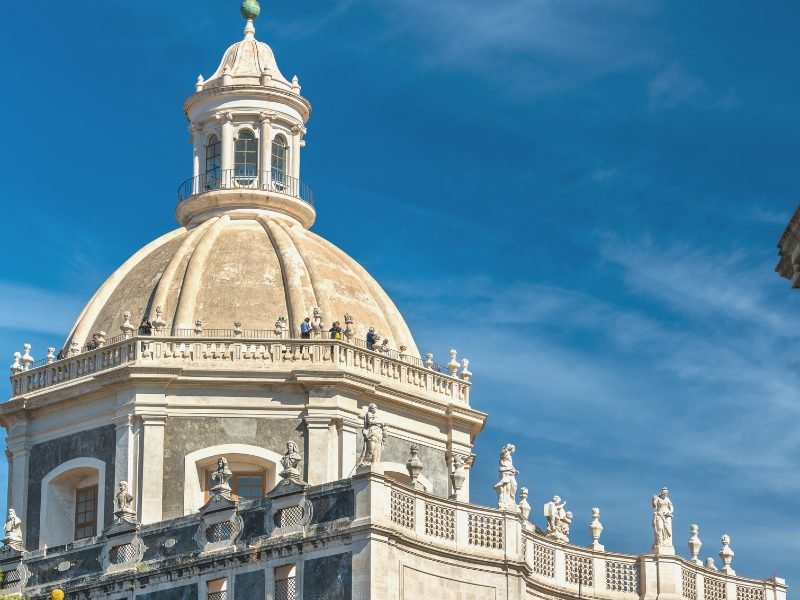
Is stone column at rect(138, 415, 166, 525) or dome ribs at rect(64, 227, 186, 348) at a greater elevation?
dome ribs at rect(64, 227, 186, 348)

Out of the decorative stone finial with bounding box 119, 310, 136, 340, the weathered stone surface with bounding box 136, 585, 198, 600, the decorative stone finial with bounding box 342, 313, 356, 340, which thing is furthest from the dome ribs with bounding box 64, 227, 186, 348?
the weathered stone surface with bounding box 136, 585, 198, 600

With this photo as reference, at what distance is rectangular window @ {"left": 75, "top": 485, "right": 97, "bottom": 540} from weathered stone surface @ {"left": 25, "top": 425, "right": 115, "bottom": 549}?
4.05 feet

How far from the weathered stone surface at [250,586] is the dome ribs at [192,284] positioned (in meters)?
14.3

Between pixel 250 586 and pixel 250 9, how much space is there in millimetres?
30733

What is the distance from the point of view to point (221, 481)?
225 feet

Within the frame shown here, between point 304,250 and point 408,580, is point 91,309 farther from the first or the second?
point 408,580

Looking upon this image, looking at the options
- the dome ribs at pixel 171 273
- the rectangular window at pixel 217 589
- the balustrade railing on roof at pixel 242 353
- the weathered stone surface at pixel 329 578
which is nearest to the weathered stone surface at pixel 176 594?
the rectangular window at pixel 217 589

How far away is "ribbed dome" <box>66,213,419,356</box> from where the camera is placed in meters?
78.6

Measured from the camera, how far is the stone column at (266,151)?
8412 centimetres

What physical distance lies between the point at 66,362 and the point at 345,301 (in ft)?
31.2

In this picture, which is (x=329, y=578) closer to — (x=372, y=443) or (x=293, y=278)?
(x=372, y=443)

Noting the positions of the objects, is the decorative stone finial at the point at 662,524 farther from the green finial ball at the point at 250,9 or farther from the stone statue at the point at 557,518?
the green finial ball at the point at 250,9

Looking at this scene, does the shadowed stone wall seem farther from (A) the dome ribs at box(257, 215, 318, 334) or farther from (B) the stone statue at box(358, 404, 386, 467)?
(B) the stone statue at box(358, 404, 386, 467)

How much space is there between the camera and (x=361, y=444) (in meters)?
76.8
